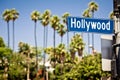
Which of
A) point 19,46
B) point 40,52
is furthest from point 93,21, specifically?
point 40,52

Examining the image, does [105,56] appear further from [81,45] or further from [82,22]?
[81,45]

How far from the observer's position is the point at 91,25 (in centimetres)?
812

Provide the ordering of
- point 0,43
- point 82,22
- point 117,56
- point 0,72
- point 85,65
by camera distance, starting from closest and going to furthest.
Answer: point 117,56
point 82,22
point 85,65
point 0,72
point 0,43

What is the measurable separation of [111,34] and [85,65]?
1905 inches

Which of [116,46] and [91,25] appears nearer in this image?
[116,46]

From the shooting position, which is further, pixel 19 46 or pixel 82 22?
pixel 19 46

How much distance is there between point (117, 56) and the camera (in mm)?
7508

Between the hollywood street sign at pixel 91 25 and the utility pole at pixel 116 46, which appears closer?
the utility pole at pixel 116 46

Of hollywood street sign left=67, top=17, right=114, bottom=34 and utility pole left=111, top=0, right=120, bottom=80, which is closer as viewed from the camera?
utility pole left=111, top=0, right=120, bottom=80

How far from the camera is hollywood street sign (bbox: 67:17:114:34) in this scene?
7.93m

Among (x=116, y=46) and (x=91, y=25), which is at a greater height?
(x=91, y=25)

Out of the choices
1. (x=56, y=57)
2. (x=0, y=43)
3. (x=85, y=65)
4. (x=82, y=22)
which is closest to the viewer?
(x=82, y=22)

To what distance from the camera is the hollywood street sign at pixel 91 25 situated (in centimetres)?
793

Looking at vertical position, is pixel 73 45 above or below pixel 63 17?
below
